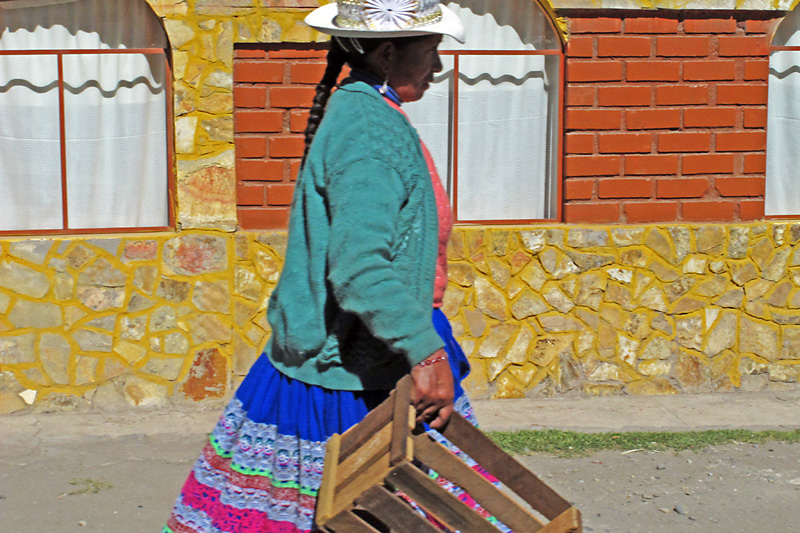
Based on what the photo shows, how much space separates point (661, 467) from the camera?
4.84m

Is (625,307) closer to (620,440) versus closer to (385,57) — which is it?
(620,440)

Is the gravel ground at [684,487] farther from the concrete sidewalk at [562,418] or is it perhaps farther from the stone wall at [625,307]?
the stone wall at [625,307]

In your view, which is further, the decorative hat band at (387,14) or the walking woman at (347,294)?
the decorative hat band at (387,14)

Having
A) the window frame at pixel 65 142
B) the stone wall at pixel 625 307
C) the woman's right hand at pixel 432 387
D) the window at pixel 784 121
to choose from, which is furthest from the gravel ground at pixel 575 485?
the woman's right hand at pixel 432 387

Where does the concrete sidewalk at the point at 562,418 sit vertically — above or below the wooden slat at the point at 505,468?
below

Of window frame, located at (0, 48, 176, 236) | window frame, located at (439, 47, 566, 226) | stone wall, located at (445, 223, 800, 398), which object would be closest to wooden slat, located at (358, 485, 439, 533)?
stone wall, located at (445, 223, 800, 398)

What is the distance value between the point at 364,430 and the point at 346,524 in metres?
0.22

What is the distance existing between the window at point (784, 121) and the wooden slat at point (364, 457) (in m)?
4.95

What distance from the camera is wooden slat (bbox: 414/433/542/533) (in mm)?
2133

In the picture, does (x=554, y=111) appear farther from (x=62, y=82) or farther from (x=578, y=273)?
(x=62, y=82)

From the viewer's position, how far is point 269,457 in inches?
96.3

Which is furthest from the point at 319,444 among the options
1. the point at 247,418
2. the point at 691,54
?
the point at 691,54

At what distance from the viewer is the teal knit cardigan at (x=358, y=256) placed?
217cm

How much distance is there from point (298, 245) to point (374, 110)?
38 cm
